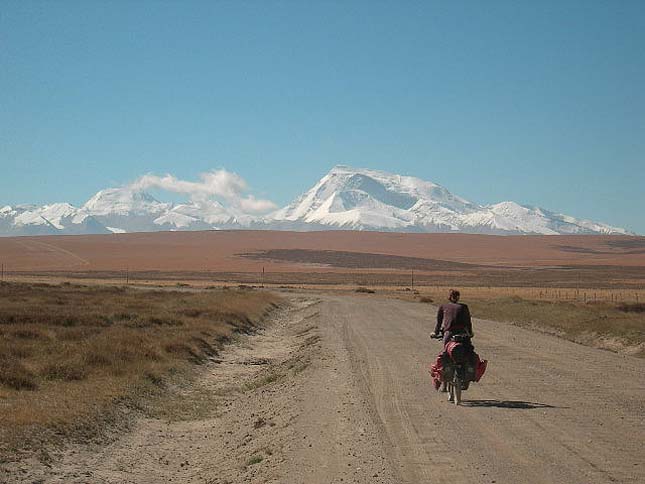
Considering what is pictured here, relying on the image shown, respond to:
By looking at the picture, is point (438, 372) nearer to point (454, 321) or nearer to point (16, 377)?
point (454, 321)

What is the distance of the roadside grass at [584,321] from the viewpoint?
27.5m

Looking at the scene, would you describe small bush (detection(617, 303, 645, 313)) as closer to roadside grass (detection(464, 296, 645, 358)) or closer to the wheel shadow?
roadside grass (detection(464, 296, 645, 358))

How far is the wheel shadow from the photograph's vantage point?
45.0 feet

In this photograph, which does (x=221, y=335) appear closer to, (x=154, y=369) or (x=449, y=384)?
(x=154, y=369)

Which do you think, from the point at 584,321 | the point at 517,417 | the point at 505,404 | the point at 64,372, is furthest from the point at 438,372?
the point at 584,321

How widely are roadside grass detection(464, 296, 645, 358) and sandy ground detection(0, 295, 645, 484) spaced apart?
15.2 ft

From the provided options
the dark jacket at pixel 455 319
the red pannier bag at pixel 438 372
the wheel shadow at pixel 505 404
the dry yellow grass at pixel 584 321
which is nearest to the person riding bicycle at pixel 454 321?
the dark jacket at pixel 455 319

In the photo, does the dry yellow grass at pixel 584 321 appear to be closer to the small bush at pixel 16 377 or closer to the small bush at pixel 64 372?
the small bush at pixel 64 372

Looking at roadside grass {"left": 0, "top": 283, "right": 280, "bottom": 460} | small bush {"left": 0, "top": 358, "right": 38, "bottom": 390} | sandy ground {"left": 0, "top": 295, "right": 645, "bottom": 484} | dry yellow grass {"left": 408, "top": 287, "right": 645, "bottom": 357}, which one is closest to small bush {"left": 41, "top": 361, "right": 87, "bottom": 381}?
roadside grass {"left": 0, "top": 283, "right": 280, "bottom": 460}

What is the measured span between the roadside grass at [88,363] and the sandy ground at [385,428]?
678mm

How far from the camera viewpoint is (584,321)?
34.4 m

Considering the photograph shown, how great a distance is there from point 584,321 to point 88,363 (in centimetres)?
2310

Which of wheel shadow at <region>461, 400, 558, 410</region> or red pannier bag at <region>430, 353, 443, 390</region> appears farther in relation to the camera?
red pannier bag at <region>430, 353, 443, 390</region>

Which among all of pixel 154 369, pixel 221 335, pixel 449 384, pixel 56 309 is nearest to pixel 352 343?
pixel 221 335
